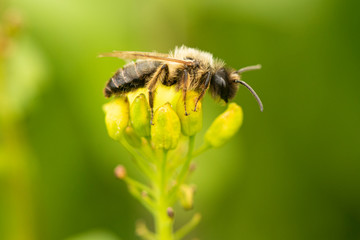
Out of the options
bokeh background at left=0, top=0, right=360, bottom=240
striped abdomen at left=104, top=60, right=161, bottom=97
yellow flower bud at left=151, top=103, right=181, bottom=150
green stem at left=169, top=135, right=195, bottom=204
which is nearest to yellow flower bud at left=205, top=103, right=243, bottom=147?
green stem at left=169, top=135, right=195, bottom=204

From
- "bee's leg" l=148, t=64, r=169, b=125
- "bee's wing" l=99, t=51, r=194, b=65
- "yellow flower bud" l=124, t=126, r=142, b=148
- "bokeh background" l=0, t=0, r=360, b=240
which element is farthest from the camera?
"bokeh background" l=0, t=0, r=360, b=240

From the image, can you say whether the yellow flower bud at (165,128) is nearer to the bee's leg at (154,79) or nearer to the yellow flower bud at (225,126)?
the bee's leg at (154,79)

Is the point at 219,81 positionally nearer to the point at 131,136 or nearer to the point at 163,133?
the point at 163,133

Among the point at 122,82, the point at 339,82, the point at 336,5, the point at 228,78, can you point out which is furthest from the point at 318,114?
the point at 122,82

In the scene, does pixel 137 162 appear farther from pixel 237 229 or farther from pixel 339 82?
pixel 339 82

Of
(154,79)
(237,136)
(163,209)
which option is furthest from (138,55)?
(237,136)

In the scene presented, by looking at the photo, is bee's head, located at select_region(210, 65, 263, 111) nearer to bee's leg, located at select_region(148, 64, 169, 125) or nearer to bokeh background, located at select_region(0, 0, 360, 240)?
bee's leg, located at select_region(148, 64, 169, 125)
